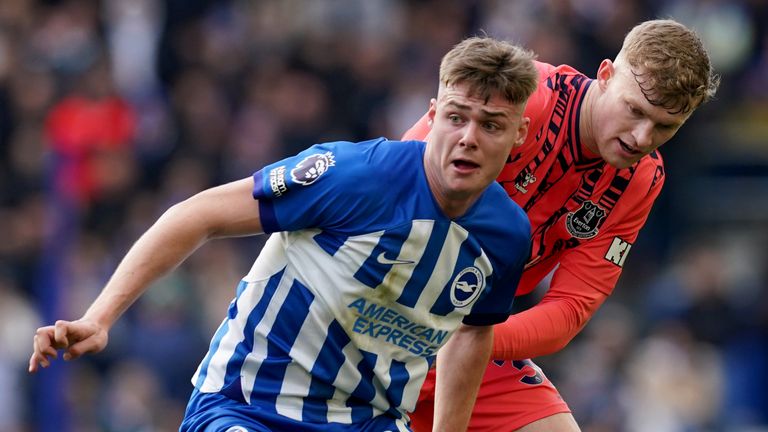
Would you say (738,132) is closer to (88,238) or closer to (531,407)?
(88,238)

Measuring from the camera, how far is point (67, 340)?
170 inches

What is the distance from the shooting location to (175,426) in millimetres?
11039

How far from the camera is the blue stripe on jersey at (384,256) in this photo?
4.81 metres

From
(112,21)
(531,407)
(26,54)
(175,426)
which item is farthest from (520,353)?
(112,21)

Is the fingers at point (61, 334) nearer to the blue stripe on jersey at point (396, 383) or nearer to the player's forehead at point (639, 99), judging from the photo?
the blue stripe on jersey at point (396, 383)

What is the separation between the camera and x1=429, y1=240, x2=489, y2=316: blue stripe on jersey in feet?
16.2

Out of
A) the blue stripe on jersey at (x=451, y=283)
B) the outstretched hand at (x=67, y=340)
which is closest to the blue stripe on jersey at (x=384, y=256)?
the blue stripe on jersey at (x=451, y=283)

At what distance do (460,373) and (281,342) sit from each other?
0.75 metres

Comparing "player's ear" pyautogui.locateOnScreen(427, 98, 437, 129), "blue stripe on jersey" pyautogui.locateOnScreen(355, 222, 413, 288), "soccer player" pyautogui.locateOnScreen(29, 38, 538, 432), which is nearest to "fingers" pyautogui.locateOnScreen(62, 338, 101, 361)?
"soccer player" pyautogui.locateOnScreen(29, 38, 538, 432)

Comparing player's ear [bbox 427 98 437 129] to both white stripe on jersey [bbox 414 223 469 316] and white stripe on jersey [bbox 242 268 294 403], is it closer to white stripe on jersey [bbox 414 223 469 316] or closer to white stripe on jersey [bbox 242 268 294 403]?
white stripe on jersey [bbox 414 223 469 316]

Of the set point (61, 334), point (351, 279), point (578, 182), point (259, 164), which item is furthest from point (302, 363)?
point (259, 164)

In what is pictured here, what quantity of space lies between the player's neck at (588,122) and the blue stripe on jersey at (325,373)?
4.29ft

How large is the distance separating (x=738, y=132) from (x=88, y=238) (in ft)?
19.8

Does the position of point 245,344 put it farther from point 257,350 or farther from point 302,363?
point 302,363
